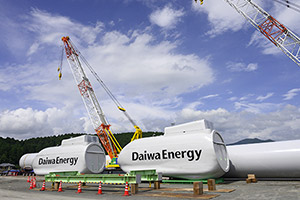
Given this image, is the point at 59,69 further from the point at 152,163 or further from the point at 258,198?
the point at 258,198

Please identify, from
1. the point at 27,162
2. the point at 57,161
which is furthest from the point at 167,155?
the point at 27,162

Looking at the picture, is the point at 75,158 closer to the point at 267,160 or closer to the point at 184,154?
the point at 184,154

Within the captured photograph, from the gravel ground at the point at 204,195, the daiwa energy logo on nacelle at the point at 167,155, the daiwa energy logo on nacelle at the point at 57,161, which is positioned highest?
the daiwa energy logo on nacelle at the point at 167,155

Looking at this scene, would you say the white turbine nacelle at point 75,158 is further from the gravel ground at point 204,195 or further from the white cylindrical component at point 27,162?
the white cylindrical component at point 27,162

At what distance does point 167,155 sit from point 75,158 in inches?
434

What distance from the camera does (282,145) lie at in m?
18.5

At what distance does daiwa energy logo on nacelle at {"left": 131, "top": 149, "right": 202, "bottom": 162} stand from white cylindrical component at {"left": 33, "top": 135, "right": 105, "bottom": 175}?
6.29 metres

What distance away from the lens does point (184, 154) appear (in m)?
17.8

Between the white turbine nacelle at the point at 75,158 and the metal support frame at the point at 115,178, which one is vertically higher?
the white turbine nacelle at the point at 75,158

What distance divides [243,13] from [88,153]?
129 feet

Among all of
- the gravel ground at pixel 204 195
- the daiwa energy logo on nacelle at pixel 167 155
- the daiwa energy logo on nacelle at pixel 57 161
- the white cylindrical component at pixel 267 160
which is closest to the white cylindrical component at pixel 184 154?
the daiwa energy logo on nacelle at pixel 167 155

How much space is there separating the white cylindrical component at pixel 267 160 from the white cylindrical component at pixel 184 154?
2.10 metres

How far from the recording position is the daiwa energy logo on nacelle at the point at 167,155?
1738 centimetres

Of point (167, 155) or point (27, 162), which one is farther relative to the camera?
point (27, 162)
